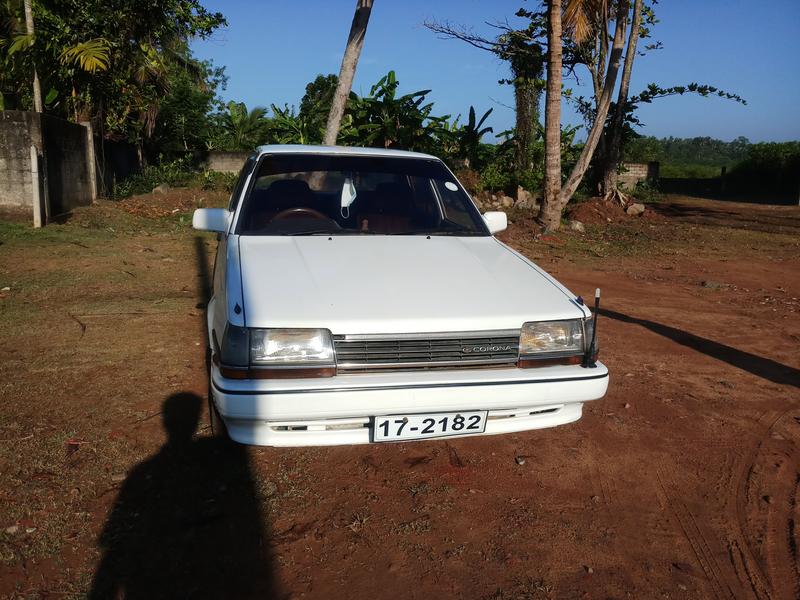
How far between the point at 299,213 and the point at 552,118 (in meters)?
A: 8.51

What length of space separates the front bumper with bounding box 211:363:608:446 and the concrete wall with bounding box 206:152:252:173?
16.1 meters

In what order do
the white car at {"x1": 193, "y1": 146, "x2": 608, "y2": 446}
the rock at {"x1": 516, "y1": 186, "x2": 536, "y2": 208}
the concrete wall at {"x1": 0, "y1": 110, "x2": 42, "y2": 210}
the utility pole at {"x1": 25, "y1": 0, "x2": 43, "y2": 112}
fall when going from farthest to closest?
the rock at {"x1": 516, "y1": 186, "x2": 536, "y2": 208}
the utility pole at {"x1": 25, "y1": 0, "x2": 43, "y2": 112}
the concrete wall at {"x1": 0, "y1": 110, "x2": 42, "y2": 210}
the white car at {"x1": 193, "y1": 146, "x2": 608, "y2": 446}

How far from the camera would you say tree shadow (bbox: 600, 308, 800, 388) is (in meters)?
4.82

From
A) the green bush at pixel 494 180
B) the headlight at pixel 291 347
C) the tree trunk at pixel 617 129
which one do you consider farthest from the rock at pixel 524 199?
the headlight at pixel 291 347

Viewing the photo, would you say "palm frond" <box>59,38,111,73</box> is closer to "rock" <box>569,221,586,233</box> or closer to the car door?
the car door

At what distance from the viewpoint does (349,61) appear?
11.9 metres

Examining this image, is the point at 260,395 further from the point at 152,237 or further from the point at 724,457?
the point at 152,237

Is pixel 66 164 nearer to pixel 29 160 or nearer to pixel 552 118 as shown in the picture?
pixel 29 160

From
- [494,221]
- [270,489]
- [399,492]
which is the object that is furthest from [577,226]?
[270,489]

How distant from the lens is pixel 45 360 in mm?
4566

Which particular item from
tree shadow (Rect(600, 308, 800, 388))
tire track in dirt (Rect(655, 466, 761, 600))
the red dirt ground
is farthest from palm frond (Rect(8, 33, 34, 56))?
tire track in dirt (Rect(655, 466, 761, 600))

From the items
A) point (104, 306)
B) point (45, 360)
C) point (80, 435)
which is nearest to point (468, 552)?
point (80, 435)

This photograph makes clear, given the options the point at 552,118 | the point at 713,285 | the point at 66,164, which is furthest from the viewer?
the point at 66,164

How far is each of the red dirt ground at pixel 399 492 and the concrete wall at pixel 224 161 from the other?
13048 millimetres
